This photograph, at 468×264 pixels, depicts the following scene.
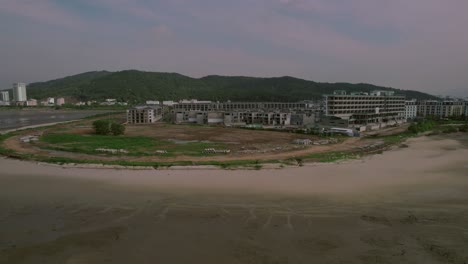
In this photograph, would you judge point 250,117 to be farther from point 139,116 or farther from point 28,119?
point 28,119

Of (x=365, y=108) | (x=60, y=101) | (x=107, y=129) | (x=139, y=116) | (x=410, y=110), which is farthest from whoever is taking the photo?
(x=60, y=101)

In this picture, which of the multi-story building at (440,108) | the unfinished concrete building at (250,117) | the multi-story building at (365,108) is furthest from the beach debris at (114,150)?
the multi-story building at (440,108)

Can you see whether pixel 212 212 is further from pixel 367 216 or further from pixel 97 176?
pixel 97 176

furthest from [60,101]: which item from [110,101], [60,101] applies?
[110,101]

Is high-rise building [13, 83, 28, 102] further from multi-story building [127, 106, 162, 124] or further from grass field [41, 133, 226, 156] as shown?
grass field [41, 133, 226, 156]

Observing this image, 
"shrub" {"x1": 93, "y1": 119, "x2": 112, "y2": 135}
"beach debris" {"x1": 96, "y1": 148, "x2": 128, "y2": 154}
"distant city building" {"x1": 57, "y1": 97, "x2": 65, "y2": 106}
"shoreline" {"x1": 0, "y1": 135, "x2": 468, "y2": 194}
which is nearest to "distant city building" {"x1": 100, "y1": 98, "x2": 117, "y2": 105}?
"distant city building" {"x1": 57, "y1": 97, "x2": 65, "y2": 106}

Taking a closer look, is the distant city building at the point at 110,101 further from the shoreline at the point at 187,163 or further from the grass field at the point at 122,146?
the shoreline at the point at 187,163

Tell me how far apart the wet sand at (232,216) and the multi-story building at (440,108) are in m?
77.9

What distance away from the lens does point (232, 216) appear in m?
13.6

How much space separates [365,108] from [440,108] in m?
39.0

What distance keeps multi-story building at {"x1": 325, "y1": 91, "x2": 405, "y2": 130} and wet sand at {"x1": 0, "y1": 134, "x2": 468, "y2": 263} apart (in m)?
38.0

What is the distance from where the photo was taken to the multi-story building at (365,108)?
59916 mm

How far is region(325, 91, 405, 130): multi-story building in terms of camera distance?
59916mm

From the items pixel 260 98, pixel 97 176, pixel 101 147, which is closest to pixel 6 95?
pixel 260 98
